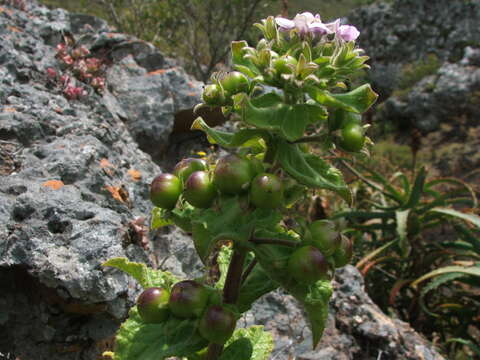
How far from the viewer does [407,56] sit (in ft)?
81.5

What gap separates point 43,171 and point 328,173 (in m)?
1.88

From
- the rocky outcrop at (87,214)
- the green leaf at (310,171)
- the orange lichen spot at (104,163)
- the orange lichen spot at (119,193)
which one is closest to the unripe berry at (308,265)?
the green leaf at (310,171)

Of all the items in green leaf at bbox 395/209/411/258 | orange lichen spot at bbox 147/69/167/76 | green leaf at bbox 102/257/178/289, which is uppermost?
orange lichen spot at bbox 147/69/167/76

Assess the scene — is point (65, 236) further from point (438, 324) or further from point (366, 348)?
point (438, 324)

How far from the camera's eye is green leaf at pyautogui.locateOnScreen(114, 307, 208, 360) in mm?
1539

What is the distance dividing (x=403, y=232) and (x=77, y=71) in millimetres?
4077

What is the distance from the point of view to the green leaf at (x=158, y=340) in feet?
5.05

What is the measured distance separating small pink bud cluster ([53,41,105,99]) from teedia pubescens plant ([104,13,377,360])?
2375mm

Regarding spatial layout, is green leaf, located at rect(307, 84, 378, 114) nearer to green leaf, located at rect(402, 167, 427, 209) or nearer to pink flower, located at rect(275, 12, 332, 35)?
pink flower, located at rect(275, 12, 332, 35)

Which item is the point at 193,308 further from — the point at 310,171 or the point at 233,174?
the point at 310,171

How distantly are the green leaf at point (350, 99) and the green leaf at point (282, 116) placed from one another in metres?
0.06

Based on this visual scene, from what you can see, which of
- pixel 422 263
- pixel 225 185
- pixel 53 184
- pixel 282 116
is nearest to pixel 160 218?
pixel 225 185

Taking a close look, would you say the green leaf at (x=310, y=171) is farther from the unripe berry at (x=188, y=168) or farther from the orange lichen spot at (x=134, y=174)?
the orange lichen spot at (x=134, y=174)

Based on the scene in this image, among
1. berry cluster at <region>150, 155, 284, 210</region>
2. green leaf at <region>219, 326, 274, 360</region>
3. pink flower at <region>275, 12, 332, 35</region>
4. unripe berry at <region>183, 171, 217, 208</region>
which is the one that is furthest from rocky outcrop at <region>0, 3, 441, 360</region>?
pink flower at <region>275, 12, 332, 35</region>
